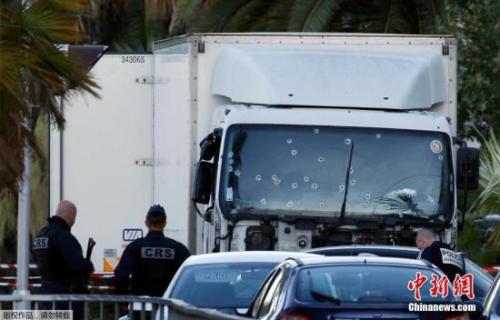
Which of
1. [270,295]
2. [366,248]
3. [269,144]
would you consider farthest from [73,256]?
[270,295]

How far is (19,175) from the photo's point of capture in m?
12.0

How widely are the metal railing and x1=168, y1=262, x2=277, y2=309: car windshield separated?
2.77 ft

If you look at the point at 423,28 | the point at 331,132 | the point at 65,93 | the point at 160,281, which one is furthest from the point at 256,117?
the point at 423,28

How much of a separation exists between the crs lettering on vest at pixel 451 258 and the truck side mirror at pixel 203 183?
3119mm

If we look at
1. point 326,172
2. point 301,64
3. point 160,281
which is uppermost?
point 301,64

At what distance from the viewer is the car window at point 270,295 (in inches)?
434

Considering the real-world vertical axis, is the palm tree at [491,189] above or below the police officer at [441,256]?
above

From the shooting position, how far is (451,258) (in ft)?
45.0

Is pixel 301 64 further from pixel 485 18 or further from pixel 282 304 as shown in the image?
pixel 485 18

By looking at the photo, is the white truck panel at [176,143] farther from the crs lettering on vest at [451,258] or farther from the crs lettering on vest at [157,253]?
the crs lettering on vest at [451,258]

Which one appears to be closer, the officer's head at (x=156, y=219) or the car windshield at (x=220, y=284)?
the car windshield at (x=220, y=284)

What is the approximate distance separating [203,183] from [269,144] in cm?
85

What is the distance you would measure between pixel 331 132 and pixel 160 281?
2.54m

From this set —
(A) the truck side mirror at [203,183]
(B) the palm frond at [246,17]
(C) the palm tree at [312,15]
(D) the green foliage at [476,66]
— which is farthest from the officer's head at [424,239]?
(D) the green foliage at [476,66]
